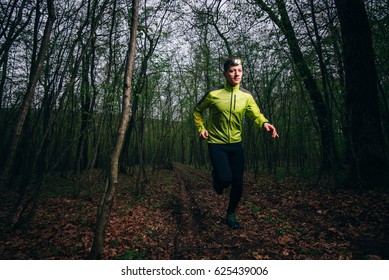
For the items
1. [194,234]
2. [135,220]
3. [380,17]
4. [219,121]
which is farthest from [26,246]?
[380,17]

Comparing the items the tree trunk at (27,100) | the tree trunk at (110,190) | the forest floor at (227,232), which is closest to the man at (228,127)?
the forest floor at (227,232)

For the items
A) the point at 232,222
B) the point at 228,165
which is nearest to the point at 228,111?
the point at 228,165

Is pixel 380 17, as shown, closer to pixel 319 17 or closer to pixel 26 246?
pixel 319 17

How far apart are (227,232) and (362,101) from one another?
4.94 metres

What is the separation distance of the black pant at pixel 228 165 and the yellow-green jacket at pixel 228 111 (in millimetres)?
125

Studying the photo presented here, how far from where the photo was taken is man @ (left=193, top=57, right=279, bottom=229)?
139 inches

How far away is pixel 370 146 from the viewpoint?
534 centimetres

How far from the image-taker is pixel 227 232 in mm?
3637

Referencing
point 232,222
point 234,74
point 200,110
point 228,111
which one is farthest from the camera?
point 200,110

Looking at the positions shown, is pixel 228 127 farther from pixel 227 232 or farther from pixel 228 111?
pixel 227 232

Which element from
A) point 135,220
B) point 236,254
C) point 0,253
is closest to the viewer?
point 236,254

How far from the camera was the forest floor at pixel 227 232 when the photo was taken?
294 cm

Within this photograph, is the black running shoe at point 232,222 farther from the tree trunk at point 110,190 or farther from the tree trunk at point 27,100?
the tree trunk at point 27,100

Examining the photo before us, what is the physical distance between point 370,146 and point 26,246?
7969 millimetres
